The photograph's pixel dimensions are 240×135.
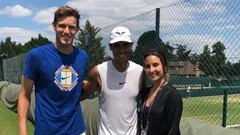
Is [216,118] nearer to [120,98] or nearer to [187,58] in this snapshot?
[187,58]

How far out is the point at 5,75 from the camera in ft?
96.8

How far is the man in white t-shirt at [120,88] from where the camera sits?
3512mm

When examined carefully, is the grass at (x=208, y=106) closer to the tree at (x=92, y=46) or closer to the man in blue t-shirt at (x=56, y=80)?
the man in blue t-shirt at (x=56, y=80)

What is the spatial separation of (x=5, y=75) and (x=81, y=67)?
26.9 m

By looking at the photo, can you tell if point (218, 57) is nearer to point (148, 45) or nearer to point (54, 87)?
point (148, 45)

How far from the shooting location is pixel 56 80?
336 centimetres

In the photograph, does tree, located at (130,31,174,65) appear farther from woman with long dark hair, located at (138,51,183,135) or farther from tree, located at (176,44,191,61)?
woman with long dark hair, located at (138,51,183,135)

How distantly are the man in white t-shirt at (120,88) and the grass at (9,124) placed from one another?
614 centimetres

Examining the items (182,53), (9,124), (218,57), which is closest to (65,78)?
(218,57)

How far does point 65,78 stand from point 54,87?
0.34 ft

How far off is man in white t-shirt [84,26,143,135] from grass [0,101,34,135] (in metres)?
6.14

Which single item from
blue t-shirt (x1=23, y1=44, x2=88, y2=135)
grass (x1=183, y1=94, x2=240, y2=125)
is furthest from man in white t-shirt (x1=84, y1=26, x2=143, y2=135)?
grass (x1=183, y1=94, x2=240, y2=125)

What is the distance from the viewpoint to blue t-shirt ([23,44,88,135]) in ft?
10.9

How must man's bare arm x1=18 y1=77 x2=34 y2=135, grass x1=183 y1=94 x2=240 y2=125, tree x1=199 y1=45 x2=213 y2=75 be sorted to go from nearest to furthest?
man's bare arm x1=18 y1=77 x2=34 y2=135 < tree x1=199 y1=45 x2=213 y2=75 < grass x1=183 y1=94 x2=240 y2=125
